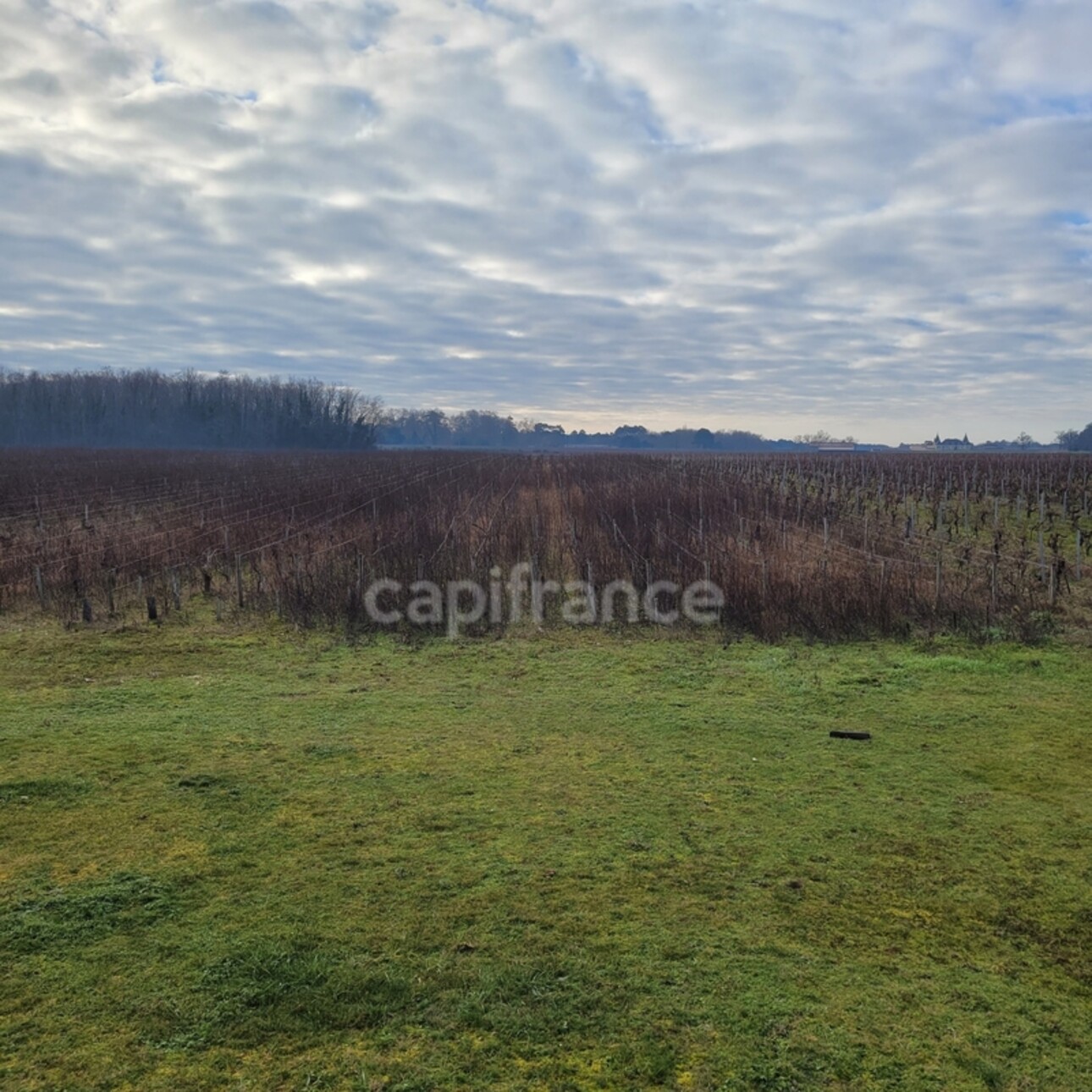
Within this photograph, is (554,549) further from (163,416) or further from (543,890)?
(163,416)

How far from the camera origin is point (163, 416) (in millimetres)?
111812

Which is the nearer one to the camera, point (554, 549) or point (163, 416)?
point (554, 549)

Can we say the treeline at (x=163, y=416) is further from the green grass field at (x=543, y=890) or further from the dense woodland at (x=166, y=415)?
the green grass field at (x=543, y=890)

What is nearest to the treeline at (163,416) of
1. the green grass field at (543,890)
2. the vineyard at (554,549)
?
the vineyard at (554,549)

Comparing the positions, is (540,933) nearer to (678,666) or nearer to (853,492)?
(678,666)

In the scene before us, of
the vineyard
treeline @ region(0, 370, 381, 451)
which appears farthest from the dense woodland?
the vineyard

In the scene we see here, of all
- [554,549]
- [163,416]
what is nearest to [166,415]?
[163,416]

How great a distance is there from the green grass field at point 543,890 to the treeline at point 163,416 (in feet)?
342

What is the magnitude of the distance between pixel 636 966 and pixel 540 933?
20.5 inches

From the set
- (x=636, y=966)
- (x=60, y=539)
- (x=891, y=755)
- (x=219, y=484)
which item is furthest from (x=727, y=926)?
(x=219, y=484)

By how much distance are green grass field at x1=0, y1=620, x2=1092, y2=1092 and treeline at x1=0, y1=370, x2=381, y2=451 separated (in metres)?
104

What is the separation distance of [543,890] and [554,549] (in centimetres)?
1362

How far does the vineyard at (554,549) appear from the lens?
12125mm

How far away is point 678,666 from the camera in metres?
9.82
